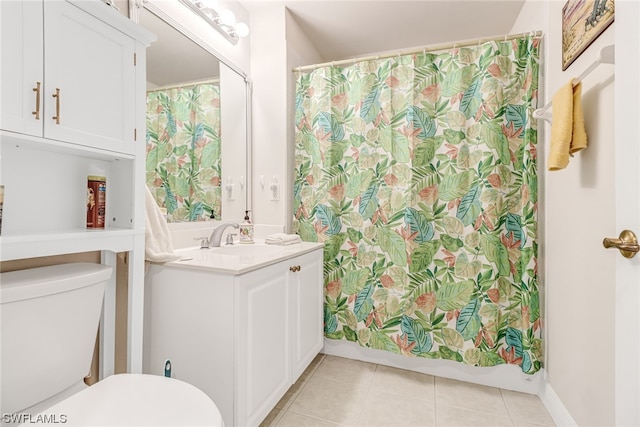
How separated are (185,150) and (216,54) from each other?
67 cm

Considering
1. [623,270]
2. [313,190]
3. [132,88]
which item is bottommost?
[623,270]

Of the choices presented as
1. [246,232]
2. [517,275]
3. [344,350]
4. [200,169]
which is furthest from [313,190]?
[517,275]

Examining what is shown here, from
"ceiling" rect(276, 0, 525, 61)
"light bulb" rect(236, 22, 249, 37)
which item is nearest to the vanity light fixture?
"light bulb" rect(236, 22, 249, 37)

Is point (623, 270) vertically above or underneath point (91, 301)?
above

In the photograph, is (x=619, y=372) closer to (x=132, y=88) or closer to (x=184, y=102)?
(x=132, y=88)

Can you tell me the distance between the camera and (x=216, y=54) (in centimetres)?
189

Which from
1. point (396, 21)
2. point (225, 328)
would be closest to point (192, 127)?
point (225, 328)

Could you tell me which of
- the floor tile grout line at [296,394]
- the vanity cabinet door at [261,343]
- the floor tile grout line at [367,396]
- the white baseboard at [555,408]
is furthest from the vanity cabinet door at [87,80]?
the white baseboard at [555,408]

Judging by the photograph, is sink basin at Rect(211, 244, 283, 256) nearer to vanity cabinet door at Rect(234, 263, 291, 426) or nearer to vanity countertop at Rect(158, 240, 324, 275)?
vanity countertop at Rect(158, 240, 324, 275)

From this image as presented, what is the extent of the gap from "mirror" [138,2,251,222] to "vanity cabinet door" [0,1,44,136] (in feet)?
2.12

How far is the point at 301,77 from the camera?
7.02 feet

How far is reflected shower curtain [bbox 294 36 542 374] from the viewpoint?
5.61ft

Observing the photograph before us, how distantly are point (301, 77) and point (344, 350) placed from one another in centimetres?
194

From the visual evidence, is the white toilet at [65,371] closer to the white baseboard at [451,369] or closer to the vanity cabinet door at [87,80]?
the vanity cabinet door at [87,80]
